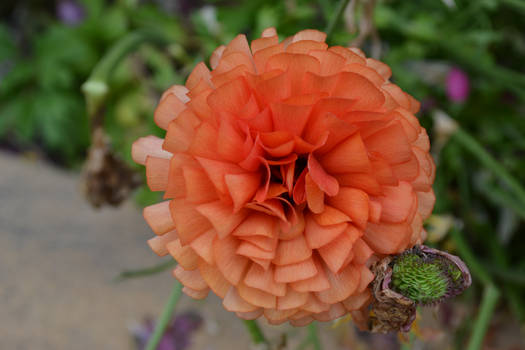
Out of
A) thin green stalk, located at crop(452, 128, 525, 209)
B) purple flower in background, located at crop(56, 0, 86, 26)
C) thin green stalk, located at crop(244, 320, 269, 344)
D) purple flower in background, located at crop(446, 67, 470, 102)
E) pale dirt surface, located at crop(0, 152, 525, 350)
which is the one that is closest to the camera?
thin green stalk, located at crop(244, 320, 269, 344)

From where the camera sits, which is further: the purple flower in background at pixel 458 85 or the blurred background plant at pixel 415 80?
the purple flower in background at pixel 458 85

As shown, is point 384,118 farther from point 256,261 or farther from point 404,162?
point 256,261

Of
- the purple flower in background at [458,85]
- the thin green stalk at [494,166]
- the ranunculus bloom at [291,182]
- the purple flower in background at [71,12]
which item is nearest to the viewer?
the ranunculus bloom at [291,182]

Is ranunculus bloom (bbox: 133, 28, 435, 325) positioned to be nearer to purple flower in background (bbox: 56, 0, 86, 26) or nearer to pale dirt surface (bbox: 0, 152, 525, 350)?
pale dirt surface (bbox: 0, 152, 525, 350)

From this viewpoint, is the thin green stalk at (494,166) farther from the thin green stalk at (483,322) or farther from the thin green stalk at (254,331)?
the thin green stalk at (254,331)

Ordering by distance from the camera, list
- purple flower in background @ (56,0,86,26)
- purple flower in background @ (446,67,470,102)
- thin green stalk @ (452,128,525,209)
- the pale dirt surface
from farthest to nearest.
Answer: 1. purple flower in background @ (56,0,86,26)
2. purple flower in background @ (446,67,470,102)
3. the pale dirt surface
4. thin green stalk @ (452,128,525,209)

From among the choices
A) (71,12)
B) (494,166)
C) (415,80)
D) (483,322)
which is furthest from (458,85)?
(71,12)

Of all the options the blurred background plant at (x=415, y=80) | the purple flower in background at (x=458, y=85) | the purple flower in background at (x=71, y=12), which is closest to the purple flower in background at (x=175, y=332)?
the blurred background plant at (x=415, y=80)

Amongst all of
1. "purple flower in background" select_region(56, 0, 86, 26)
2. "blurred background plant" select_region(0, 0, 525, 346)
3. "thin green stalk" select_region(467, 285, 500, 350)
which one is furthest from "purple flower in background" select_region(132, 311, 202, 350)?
"purple flower in background" select_region(56, 0, 86, 26)
